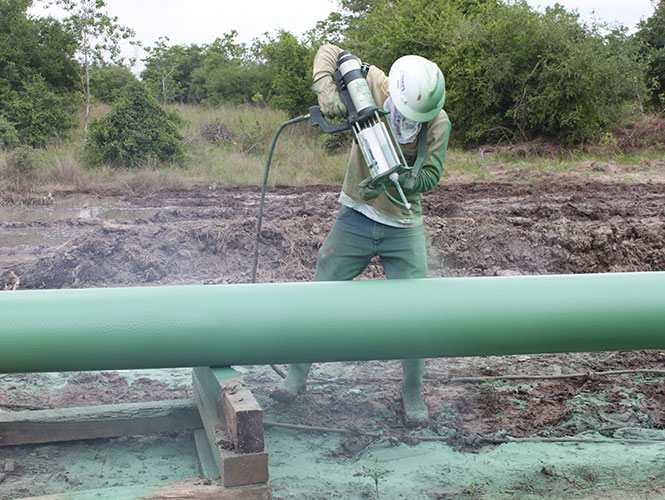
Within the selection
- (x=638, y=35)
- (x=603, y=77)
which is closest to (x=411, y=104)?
(x=603, y=77)

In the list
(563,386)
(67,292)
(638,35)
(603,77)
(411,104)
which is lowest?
(563,386)

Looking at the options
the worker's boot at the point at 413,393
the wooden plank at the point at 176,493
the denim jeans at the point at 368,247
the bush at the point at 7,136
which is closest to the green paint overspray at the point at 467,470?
the worker's boot at the point at 413,393

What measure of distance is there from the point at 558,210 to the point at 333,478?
6140 mm

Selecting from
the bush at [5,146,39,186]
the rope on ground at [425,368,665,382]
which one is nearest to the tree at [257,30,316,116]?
the bush at [5,146,39,186]

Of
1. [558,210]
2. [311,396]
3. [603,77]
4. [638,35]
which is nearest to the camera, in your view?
[311,396]

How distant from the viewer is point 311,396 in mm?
3398

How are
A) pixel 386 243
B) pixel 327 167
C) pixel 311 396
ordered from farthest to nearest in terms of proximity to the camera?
pixel 327 167
pixel 311 396
pixel 386 243

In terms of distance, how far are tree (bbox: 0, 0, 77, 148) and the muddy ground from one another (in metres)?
4.78

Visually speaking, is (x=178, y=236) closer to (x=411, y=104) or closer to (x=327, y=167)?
(x=411, y=104)

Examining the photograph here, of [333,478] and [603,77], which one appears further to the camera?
[603,77]

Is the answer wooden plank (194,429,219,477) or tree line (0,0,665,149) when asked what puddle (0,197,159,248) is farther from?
wooden plank (194,429,219,477)

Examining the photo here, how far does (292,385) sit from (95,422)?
1.01 m

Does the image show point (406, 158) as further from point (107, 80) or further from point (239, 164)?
point (107, 80)

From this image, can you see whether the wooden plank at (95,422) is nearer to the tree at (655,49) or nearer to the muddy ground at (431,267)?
the muddy ground at (431,267)
